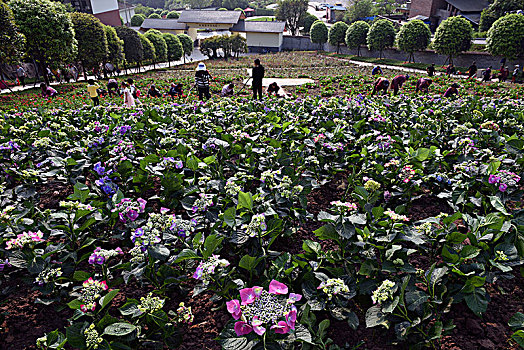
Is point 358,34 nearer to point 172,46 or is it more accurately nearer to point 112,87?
point 172,46

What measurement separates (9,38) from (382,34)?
3332 centimetres

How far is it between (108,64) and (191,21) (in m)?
34.6

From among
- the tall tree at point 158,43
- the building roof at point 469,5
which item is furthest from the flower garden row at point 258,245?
the building roof at point 469,5

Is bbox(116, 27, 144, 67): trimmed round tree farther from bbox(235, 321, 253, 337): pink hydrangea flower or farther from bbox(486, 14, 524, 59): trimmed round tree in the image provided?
bbox(235, 321, 253, 337): pink hydrangea flower

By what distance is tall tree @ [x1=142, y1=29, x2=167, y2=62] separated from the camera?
3388cm

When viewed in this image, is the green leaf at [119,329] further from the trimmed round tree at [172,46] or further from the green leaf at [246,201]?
the trimmed round tree at [172,46]

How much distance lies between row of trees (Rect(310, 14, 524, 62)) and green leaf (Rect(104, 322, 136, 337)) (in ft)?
98.7

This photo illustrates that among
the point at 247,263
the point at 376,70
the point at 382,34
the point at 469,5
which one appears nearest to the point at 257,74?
the point at 247,263

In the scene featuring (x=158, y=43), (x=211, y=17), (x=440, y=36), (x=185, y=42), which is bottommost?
(x=440, y=36)

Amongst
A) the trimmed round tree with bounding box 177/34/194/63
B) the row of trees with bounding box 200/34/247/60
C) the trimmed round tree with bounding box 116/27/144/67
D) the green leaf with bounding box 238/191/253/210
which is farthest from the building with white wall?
the green leaf with bounding box 238/191/253/210

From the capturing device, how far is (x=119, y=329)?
5.46ft

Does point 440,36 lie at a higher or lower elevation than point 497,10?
lower

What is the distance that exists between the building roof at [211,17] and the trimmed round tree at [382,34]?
30827 millimetres

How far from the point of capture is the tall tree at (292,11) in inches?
2436
